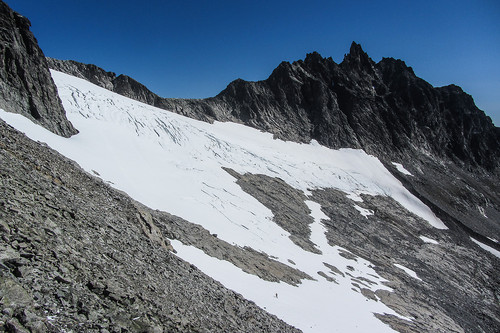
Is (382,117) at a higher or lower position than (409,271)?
higher

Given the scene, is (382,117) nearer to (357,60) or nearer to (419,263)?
(357,60)

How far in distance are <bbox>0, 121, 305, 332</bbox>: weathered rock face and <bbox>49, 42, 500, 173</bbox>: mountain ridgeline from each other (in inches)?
2634

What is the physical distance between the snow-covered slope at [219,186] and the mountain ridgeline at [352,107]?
26453 mm

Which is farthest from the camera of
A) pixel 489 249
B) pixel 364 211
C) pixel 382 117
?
pixel 382 117

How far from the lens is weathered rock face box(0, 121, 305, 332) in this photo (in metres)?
5.89

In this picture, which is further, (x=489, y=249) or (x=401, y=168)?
(x=401, y=168)

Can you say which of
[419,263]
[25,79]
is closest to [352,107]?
[419,263]

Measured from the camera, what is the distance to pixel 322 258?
29.2m

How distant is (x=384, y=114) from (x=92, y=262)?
114 m

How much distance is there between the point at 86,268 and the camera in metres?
7.70

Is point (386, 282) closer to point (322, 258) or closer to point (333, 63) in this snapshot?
point (322, 258)

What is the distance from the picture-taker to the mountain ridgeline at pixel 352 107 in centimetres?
8412

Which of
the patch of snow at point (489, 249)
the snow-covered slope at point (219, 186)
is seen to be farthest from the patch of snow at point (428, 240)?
the patch of snow at point (489, 249)

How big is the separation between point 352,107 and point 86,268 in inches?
4154
